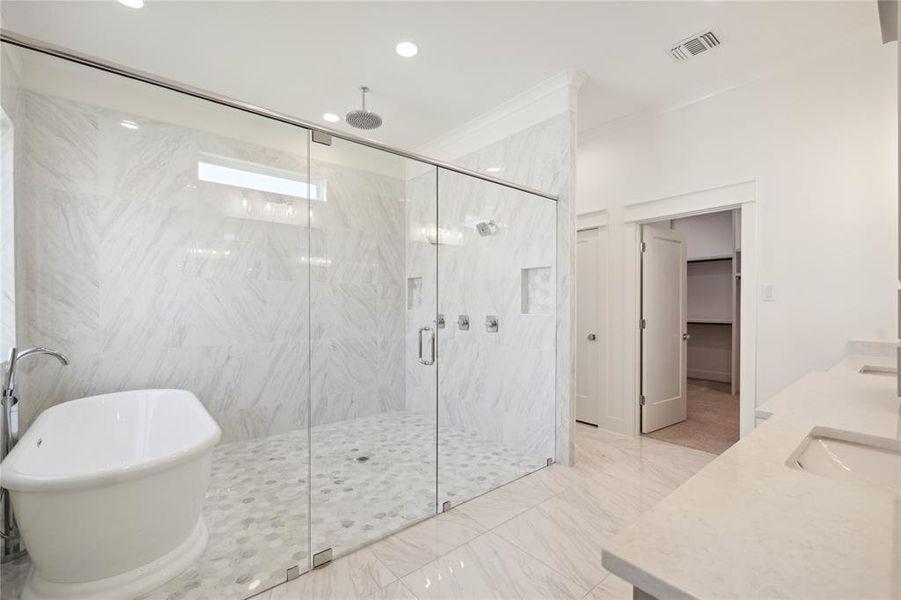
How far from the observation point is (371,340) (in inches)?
104

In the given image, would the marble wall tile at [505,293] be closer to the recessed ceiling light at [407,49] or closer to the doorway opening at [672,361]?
the recessed ceiling light at [407,49]

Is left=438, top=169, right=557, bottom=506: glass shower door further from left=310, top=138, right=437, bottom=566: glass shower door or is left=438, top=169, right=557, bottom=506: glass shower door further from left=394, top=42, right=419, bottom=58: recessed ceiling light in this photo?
left=394, top=42, right=419, bottom=58: recessed ceiling light

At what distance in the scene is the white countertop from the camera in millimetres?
479

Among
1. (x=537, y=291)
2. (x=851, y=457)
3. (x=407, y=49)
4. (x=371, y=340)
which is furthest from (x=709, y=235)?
(x=851, y=457)

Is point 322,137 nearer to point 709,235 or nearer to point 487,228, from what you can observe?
→ point 487,228

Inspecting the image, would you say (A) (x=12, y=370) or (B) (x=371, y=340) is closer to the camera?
(A) (x=12, y=370)

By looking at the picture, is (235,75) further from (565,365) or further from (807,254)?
(807,254)

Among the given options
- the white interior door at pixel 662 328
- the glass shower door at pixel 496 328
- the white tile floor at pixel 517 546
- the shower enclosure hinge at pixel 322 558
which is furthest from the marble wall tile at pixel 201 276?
the white interior door at pixel 662 328

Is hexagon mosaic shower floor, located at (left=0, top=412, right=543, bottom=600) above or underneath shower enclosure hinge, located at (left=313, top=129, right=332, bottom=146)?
underneath

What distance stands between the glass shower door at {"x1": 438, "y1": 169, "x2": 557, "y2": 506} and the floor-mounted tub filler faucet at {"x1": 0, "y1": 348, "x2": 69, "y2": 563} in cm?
211

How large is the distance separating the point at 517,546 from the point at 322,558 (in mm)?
958

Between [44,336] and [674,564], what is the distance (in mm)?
2328

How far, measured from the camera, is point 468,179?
3.07m

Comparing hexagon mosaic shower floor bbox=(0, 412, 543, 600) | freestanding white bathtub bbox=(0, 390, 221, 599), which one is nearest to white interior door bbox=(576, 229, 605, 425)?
hexagon mosaic shower floor bbox=(0, 412, 543, 600)
